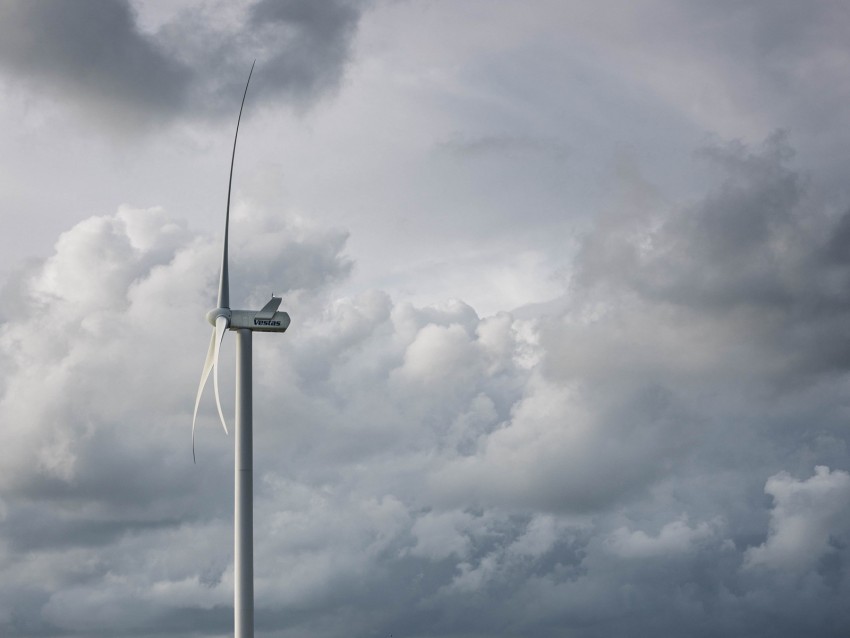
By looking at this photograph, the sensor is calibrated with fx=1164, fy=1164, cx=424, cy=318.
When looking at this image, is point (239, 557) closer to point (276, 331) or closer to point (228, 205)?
point (276, 331)

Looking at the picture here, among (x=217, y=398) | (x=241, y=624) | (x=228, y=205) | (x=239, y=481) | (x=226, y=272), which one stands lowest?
(x=241, y=624)

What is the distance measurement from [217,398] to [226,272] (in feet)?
45.2

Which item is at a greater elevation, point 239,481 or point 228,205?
point 228,205

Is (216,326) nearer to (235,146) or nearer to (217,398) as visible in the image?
(217,398)

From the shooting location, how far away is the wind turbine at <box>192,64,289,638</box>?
325 ft

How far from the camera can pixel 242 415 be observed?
102 metres

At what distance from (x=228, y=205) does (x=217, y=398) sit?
2233cm

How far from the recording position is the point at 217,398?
105m

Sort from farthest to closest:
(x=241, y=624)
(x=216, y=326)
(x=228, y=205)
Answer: (x=228, y=205) → (x=216, y=326) → (x=241, y=624)

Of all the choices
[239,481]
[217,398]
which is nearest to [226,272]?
[217,398]

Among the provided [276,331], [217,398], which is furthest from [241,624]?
[276,331]

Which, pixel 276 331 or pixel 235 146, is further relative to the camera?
pixel 235 146

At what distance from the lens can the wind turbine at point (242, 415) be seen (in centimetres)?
9912

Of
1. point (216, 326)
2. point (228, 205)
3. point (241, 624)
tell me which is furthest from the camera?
point (228, 205)
